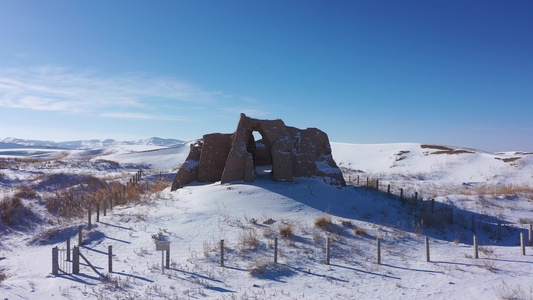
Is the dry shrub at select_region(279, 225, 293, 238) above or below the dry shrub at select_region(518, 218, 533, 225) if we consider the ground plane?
above

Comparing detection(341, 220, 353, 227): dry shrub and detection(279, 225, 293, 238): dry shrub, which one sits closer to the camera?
detection(279, 225, 293, 238): dry shrub

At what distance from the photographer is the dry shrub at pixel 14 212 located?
13.9m

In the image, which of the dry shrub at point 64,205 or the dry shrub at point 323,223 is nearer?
the dry shrub at point 323,223

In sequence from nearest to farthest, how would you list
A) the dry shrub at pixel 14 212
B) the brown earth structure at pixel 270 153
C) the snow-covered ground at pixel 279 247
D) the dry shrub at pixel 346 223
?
the snow-covered ground at pixel 279 247 < the dry shrub at pixel 346 223 < the dry shrub at pixel 14 212 < the brown earth structure at pixel 270 153

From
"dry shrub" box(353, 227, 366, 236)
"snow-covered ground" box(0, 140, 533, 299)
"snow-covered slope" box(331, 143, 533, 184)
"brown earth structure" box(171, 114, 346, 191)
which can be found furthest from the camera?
"snow-covered slope" box(331, 143, 533, 184)

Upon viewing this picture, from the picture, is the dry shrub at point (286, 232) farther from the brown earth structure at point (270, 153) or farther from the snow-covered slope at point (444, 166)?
the snow-covered slope at point (444, 166)

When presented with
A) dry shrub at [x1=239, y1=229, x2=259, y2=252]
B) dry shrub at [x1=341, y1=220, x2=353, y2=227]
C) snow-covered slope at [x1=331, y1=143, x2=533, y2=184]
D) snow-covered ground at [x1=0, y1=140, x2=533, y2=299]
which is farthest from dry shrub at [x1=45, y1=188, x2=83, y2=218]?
snow-covered slope at [x1=331, y1=143, x2=533, y2=184]

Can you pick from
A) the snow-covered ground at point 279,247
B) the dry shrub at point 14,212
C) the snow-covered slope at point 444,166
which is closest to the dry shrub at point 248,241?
the snow-covered ground at point 279,247

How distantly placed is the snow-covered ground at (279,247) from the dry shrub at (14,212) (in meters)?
0.41

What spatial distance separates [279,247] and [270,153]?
7816mm

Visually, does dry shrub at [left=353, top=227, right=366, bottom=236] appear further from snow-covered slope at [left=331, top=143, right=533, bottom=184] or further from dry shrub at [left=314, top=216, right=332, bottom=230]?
snow-covered slope at [left=331, top=143, right=533, bottom=184]

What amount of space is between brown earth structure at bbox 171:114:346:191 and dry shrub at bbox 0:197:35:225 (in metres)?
6.58

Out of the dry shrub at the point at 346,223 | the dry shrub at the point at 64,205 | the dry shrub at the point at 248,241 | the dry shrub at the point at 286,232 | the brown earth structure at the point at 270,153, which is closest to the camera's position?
the dry shrub at the point at 248,241

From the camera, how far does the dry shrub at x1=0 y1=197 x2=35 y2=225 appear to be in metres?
13.9
